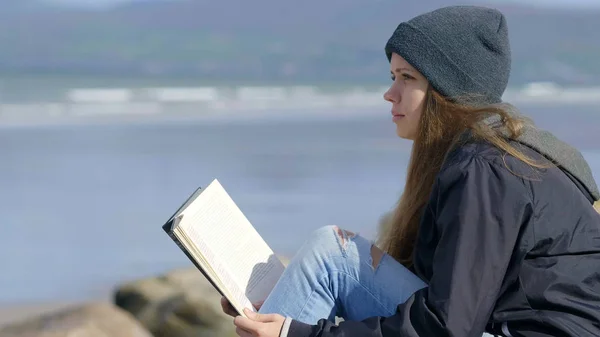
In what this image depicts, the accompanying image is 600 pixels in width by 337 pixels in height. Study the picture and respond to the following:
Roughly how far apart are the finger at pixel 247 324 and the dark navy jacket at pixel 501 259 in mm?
110

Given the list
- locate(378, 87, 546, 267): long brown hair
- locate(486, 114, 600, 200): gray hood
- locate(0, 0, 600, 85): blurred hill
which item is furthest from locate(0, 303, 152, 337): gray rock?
locate(0, 0, 600, 85): blurred hill

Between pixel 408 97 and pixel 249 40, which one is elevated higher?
pixel 249 40

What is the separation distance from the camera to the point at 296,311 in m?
2.63

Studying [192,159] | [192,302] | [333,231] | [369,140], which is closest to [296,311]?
[333,231]

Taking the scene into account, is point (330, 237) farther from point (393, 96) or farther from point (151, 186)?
point (151, 186)

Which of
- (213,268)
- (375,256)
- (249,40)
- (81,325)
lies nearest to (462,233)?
(375,256)

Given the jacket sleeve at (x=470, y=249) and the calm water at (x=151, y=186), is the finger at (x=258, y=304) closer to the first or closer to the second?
the jacket sleeve at (x=470, y=249)

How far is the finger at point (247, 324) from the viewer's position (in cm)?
257

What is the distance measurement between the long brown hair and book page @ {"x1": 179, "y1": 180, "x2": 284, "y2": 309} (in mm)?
398

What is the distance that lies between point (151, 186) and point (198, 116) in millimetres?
5353

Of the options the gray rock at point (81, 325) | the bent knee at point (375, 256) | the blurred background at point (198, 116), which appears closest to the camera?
the bent knee at point (375, 256)

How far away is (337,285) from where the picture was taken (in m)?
2.66

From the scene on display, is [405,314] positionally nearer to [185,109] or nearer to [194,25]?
[185,109]

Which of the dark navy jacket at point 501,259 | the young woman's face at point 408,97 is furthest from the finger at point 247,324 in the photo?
the young woman's face at point 408,97
